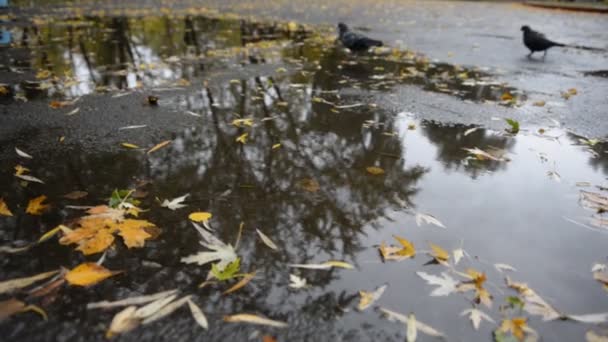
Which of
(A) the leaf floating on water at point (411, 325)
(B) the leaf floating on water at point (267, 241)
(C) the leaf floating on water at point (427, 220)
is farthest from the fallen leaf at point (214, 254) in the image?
(C) the leaf floating on water at point (427, 220)

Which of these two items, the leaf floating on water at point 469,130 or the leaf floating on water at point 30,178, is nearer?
the leaf floating on water at point 30,178

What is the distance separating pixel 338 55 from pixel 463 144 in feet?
12.6

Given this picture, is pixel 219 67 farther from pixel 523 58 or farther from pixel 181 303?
pixel 523 58

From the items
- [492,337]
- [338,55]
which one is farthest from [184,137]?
[338,55]

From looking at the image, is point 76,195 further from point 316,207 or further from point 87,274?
point 316,207

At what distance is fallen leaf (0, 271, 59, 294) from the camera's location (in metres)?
1.39

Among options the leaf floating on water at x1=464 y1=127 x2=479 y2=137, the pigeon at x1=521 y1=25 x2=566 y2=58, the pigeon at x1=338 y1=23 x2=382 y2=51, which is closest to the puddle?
the leaf floating on water at x1=464 y1=127 x2=479 y2=137

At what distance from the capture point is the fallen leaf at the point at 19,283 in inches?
54.7

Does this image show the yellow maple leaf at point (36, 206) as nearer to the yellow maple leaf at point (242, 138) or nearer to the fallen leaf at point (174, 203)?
the fallen leaf at point (174, 203)

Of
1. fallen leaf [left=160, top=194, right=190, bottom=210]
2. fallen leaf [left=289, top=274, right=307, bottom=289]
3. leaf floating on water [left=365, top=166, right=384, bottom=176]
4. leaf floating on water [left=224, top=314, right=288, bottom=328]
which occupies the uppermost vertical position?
leaf floating on water [left=365, top=166, right=384, bottom=176]

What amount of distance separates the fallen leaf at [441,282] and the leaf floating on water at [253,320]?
2.03 feet

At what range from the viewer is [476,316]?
136 centimetres

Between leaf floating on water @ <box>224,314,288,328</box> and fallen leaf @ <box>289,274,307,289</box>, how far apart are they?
7.3 inches

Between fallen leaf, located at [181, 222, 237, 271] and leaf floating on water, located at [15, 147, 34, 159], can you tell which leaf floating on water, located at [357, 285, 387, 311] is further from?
leaf floating on water, located at [15, 147, 34, 159]
